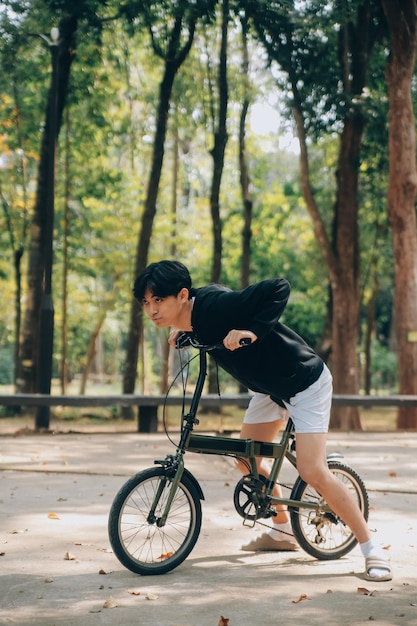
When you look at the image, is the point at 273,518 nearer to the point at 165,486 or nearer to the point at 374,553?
the point at 374,553

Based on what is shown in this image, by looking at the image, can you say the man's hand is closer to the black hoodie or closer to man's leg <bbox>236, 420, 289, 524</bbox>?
the black hoodie

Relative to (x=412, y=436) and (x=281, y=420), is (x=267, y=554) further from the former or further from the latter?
(x=412, y=436)

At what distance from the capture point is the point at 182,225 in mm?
33906

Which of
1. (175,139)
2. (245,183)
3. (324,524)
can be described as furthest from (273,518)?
(175,139)

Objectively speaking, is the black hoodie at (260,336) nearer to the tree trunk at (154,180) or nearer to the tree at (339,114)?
the tree at (339,114)

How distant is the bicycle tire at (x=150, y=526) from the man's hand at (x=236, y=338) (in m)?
0.84

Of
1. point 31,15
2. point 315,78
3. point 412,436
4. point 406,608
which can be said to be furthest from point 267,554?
point 31,15

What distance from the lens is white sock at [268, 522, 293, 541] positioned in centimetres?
568

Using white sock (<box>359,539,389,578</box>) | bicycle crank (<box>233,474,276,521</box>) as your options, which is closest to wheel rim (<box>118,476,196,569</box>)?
bicycle crank (<box>233,474,276,521</box>)

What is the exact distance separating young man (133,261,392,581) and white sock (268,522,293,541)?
570 mm

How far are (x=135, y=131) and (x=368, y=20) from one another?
11.4 m

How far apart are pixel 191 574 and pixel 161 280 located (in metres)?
1.64

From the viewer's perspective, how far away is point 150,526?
514 centimetres

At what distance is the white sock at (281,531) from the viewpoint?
568cm
